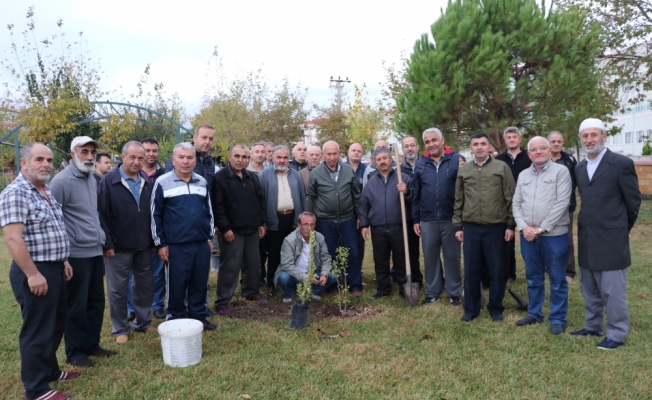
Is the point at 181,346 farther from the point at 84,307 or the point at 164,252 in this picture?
the point at 164,252

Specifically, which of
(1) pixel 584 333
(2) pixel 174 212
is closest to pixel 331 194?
(2) pixel 174 212

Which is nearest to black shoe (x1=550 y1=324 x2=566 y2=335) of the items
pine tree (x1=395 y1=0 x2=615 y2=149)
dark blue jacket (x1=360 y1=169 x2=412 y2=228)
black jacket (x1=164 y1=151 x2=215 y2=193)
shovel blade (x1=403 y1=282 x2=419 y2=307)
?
shovel blade (x1=403 y1=282 x2=419 y2=307)

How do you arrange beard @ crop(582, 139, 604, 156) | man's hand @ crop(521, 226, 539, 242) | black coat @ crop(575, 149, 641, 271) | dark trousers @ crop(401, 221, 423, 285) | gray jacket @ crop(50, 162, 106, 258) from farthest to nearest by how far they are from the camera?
1. dark trousers @ crop(401, 221, 423, 285)
2. man's hand @ crop(521, 226, 539, 242)
3. beard @ crop(582, 139, 604, 156)
4. black coat @ crop(575, 149, 641, 271)
5. gray jacket @ crop(50, 162, 106, 258)

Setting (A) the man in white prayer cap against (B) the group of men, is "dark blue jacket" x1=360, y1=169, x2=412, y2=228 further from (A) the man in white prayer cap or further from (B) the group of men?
(A) the man in white prayer cap

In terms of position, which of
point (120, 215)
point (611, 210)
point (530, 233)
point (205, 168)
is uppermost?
point (205, 168)

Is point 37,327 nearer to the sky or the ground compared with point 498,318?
nearer to the sky

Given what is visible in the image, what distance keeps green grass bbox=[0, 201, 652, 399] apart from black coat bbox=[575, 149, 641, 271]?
0.86 m

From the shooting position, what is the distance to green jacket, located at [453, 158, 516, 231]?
5293mm

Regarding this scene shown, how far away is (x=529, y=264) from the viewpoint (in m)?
5.28

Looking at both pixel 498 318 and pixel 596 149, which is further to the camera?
pixel 498 318

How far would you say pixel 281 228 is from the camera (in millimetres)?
6895

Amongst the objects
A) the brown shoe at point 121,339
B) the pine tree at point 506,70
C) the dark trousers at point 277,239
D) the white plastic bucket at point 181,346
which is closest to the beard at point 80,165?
the white plastic bucket at point 181,346

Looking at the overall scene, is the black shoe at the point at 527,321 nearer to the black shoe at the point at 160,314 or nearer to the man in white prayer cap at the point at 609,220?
the man in white prayer cap at the point at 609,220

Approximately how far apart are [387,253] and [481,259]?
1445 millimetres
